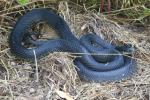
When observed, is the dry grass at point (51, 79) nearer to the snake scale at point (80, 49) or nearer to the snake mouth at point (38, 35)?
the snake scale at point (80, 49)

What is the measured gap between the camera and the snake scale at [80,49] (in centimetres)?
450

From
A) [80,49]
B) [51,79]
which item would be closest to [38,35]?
[80,49]

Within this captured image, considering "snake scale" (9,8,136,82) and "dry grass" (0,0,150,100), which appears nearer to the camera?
"dry grass" (0,0,150,100)

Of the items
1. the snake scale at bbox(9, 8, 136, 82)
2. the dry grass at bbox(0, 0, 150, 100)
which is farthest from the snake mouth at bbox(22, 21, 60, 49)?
the dry grass at bbox(0, 0, 150, 100)

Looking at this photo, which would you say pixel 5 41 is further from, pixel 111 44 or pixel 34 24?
pixel 111 44

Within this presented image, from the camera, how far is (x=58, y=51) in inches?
181

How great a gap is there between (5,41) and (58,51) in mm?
567

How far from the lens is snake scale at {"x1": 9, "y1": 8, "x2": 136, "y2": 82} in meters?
4.50

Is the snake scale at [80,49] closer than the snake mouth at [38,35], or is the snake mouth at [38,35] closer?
the snake scale at [80,49]

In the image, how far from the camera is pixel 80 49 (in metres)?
4.59

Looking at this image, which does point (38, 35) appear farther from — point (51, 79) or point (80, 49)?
point (51, 79)

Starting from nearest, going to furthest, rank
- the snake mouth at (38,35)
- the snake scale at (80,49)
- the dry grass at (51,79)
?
1. the dry grass at (51,79)
2. the snake scale at (80,49)
3. the snake mouth at (38,35)

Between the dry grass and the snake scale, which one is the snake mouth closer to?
the snake scale

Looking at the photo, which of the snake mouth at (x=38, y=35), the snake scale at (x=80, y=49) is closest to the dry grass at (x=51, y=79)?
the snake scale at (x=80, y=49)
